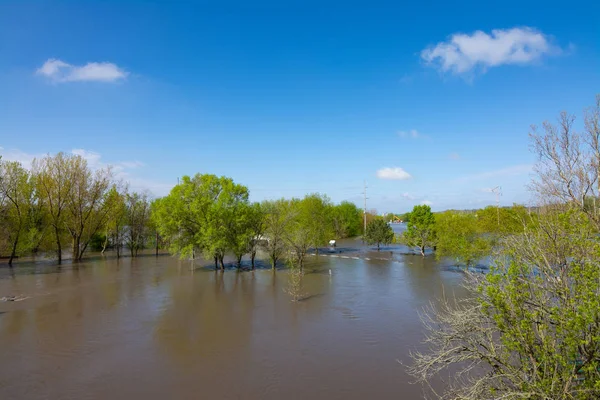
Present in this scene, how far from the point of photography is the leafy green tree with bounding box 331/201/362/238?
77.7m

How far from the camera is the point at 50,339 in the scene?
1505 cm

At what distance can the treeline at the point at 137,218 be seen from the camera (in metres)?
30.3

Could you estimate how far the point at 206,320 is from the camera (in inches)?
700

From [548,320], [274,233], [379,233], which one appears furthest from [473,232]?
[548,320]

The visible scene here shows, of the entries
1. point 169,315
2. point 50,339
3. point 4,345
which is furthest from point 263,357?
point 4,345

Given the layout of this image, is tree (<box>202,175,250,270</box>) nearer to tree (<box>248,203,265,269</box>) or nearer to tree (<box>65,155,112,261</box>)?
tree (<box>248,203,265,269</box>)

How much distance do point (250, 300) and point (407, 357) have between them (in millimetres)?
11086

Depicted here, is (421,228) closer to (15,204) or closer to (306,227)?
(306,227)

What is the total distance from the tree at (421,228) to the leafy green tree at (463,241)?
6.34 m

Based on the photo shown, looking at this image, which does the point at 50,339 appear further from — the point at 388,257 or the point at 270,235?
the point at 388,257

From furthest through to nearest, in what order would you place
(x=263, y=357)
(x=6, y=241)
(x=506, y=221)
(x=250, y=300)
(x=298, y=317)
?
(x=6, y=241) < (x=506, y=221) < (x=250, y=300) < (x=298, y=317) < (x=263, y=357)

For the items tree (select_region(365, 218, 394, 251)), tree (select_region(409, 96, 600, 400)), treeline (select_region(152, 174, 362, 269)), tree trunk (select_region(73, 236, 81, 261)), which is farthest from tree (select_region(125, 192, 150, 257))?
tree (select_region(409, 96, 600, 400))

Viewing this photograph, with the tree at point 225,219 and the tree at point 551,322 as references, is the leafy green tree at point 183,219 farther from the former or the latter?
the tree at point 551,322

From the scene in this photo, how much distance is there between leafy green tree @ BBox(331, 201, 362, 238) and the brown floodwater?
48381mm
